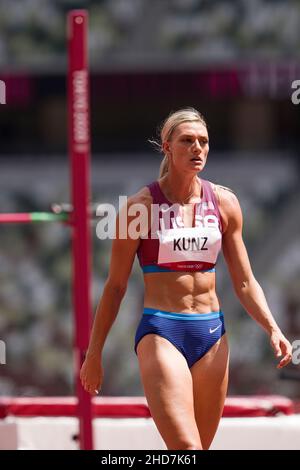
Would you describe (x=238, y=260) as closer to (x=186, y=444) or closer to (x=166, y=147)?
(x=166, y=147)

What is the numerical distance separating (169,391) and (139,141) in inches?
447

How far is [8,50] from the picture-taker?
47.8 ft

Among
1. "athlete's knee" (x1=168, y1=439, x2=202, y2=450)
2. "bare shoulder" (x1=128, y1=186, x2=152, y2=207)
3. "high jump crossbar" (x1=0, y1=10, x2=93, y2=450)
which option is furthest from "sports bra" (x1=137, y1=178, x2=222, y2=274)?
"high jump crossbar" (x1=0, y1=10, x2=93, y2=450)

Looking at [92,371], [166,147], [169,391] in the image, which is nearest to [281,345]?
[169,391]

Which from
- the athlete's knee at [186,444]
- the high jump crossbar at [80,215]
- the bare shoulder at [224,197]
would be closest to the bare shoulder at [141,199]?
the bare shoulder at [224,197]

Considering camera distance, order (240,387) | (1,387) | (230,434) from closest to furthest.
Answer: (230,434) → (1,387) → (240,387)

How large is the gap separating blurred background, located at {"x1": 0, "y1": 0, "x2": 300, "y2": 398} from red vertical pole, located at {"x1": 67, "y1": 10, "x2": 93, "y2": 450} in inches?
292

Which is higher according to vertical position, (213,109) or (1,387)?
(213,109)

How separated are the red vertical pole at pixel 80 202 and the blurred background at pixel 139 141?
7423 mm

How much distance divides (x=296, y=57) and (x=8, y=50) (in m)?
3.62

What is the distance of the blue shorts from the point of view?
13.4 feet
